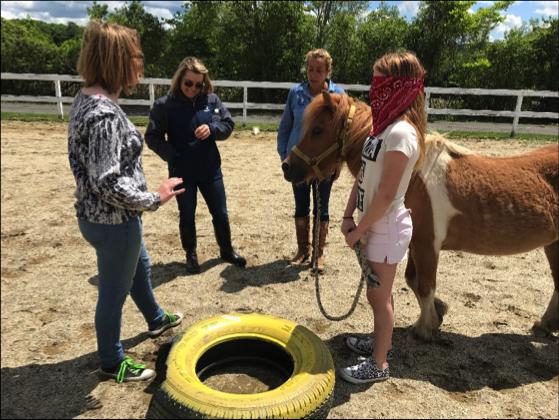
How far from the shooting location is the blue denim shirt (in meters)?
3.86

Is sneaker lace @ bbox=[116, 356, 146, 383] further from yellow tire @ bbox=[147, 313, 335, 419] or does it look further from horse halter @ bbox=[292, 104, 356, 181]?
horse halter @ bbox=[292, 104, 356, 181]

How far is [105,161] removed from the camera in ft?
6.44

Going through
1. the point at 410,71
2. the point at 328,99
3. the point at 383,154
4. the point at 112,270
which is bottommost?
the point at 112,270

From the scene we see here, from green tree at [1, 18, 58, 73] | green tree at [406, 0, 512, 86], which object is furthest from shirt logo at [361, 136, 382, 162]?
green tree at [1, 18, 58, 73]

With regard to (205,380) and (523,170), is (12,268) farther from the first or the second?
(523,170)

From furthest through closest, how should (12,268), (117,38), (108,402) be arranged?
(12,268)
(108,402)
(117,38)

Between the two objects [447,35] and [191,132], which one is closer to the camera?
[191,132]

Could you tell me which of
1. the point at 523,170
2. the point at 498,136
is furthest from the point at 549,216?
the point at 498,136

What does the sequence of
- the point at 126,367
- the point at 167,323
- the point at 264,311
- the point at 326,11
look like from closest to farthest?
the point at 126,367 < the point at 167,323 < the point at 264,311 < the point at 326,11

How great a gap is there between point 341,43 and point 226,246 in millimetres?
19886

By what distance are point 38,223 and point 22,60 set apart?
23.1 metres

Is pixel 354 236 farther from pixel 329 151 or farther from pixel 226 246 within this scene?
pixel 226 246

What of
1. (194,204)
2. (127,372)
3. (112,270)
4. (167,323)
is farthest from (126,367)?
(194,204)

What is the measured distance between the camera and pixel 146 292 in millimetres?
2959
